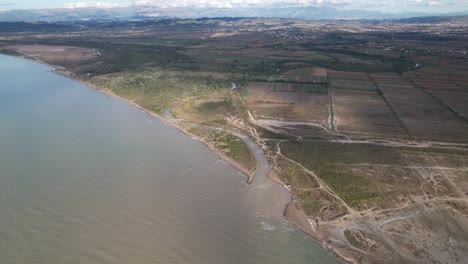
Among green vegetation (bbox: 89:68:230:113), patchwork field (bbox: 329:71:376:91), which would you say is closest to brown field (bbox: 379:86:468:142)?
patchwork field (bbox: 329:71:376:91)

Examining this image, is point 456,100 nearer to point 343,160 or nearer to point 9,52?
point 343,160

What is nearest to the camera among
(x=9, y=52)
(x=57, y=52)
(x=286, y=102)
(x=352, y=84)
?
(x=286, y=102)

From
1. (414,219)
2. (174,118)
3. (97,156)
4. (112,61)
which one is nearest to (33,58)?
(112,61)

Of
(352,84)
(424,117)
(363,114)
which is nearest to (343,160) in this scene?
(363,114)

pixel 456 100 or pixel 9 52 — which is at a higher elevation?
pixel 9 52

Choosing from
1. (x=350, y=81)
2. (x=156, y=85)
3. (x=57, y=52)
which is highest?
(x=57, y=52)

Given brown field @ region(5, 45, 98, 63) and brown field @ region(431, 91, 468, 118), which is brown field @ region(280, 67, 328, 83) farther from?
brown field @ region(5, 45, 98, 63)

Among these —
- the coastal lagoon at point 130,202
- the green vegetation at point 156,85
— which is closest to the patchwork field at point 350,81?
the green vegetation at point 156,85
